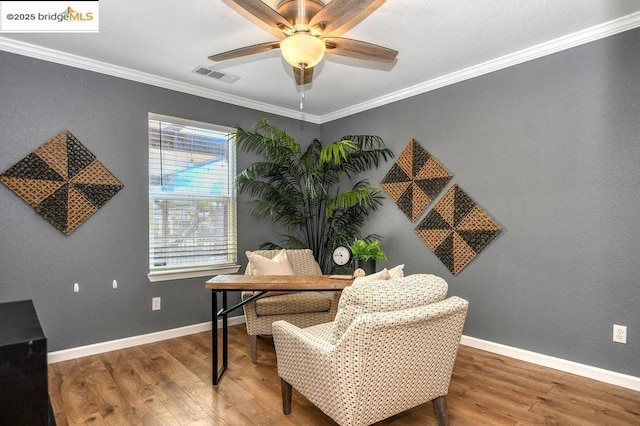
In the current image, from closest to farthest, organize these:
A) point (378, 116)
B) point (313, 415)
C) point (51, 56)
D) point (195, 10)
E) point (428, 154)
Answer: point (313, 415), point (195, 10), point (51, 56), point (428, 154), point (378, 116)

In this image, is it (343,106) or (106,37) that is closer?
(106,37)

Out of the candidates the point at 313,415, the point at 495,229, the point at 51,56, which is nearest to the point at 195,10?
the point at 51,56

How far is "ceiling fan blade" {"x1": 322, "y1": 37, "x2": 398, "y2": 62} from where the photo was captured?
2.20 metres

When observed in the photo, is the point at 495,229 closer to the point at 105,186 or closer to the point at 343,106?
the point at 343,106

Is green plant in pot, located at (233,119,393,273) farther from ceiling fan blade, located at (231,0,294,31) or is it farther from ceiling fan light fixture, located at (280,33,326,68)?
ceiling fan blade, located at (231,0,294,31)

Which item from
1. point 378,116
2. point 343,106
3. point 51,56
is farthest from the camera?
point 343,106

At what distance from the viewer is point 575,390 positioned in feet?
7.94

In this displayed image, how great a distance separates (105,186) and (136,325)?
133 cm

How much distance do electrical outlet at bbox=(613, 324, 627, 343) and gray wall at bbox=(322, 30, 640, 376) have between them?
0.03m

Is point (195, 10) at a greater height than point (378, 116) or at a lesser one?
greater

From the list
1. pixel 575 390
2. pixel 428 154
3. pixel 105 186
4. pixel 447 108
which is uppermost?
pixel 447 108

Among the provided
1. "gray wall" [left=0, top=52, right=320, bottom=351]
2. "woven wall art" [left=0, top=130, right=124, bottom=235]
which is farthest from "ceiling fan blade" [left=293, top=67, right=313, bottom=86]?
"woven wall art" [left=0, top=130, right=124, bottom=235]

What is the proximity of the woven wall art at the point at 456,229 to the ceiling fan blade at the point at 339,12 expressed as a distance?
2047 mm

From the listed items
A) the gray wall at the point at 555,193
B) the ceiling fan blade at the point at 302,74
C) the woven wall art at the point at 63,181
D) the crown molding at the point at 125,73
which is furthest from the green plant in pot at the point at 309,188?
the woven wall art at the point at 63,181
